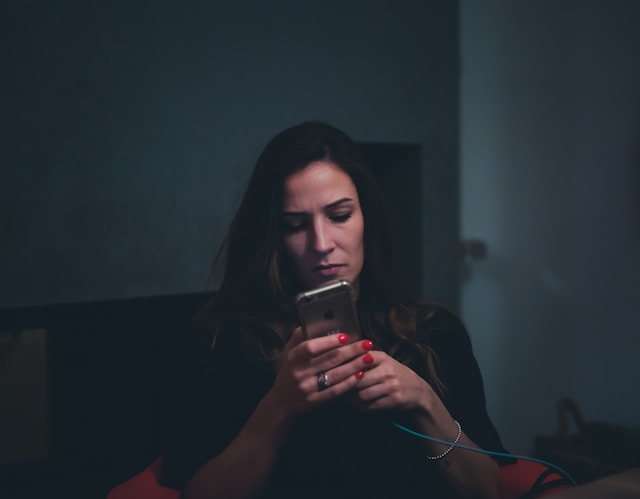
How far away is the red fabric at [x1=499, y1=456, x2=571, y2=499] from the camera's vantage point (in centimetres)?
106

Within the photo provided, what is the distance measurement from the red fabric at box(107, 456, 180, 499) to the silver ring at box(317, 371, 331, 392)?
1.22 ft

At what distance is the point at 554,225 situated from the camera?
2479mm

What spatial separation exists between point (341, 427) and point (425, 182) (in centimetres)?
137

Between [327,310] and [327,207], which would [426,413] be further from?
[327,207]

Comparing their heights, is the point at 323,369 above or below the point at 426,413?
above

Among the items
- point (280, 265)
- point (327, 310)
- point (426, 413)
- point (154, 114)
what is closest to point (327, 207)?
Answer: point (280, 265)

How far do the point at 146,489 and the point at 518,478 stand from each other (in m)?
0.66

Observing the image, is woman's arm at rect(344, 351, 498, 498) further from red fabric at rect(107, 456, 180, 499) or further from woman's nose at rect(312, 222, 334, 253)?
A: red fabric at rect(107, 456, 180, 499)

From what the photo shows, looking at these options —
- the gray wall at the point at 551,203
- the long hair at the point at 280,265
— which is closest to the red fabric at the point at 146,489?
the long hair at the point at 280,265

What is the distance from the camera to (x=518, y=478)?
108 centimetres

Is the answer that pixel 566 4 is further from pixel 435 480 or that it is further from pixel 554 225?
pixel 435 480

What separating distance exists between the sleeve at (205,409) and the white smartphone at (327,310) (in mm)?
306

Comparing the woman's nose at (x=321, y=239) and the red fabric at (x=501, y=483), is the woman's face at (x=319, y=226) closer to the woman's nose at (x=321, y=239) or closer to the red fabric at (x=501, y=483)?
the woman's nose at (x=321, y=239)

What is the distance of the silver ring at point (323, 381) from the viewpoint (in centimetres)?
80
